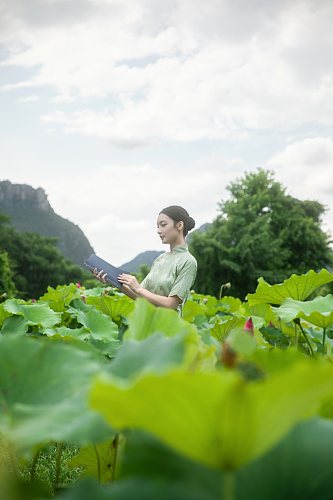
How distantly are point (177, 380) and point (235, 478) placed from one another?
0.14 metres

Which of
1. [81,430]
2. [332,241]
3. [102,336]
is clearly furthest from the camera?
[332,241]

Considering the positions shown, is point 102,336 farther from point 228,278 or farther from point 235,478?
point 228,278

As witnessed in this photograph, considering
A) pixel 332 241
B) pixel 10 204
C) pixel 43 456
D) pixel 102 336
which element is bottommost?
pixel 43 456

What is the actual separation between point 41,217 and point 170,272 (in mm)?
98245

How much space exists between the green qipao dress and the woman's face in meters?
0.09

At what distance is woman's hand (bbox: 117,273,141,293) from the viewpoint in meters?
3.36

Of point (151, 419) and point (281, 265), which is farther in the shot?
point (281, 265)

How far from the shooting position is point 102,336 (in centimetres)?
324

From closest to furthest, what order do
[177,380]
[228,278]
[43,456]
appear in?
[177,380], [43,456], [228,278]

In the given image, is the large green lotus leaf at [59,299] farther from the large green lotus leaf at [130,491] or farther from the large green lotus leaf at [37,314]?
the large green lotus leaf at [130,491]

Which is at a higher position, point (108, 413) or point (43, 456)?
point (108, 413)

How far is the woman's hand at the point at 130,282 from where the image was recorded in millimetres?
3361

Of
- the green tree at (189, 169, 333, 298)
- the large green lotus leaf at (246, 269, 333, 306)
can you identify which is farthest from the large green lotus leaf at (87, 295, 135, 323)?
the green tree at (189, 169, 333, 298)

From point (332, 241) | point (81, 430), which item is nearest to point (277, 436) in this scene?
point (81, 430)
